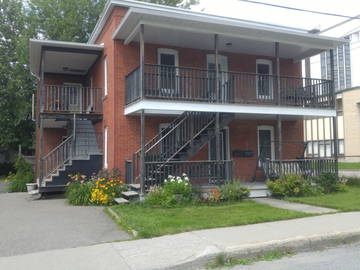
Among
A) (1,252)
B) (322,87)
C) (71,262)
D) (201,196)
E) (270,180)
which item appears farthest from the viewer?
(322,87)

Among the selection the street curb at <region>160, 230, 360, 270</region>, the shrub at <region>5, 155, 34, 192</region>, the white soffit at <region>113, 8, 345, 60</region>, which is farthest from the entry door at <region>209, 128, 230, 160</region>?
the shrub at <region>5, 155, 34, 192</region>

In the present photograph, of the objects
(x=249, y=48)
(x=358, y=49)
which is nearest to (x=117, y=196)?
(x=249, y=48)

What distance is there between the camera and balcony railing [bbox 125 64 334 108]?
497 inches

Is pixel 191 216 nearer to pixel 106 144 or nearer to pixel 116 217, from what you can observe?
pixel 116 217

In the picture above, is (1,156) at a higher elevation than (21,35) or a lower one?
lower

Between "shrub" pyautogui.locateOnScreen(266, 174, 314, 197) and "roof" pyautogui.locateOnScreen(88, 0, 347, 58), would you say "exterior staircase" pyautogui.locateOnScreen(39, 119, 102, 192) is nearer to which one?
"roof" pyautogui.locateOnScreen(88, 0, 347, 58)

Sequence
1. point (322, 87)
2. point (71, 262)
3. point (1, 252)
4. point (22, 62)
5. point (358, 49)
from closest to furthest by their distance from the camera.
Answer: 1. point (71, 262)
2. point (1, 252)
3. point (322, 87)
4. point (22, 62)
5. point (358, 49)

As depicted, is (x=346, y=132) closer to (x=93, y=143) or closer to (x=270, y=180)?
(x=270, y=180)

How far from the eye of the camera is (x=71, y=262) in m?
5.86

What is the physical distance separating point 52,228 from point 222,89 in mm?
8040

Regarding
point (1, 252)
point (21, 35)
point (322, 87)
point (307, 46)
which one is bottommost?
point (1, 252)

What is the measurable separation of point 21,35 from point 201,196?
2219 cm

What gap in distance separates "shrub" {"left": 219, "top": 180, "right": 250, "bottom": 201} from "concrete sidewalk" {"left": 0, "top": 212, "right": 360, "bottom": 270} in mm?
3404

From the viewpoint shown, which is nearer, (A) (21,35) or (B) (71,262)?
(B) (71,262)
